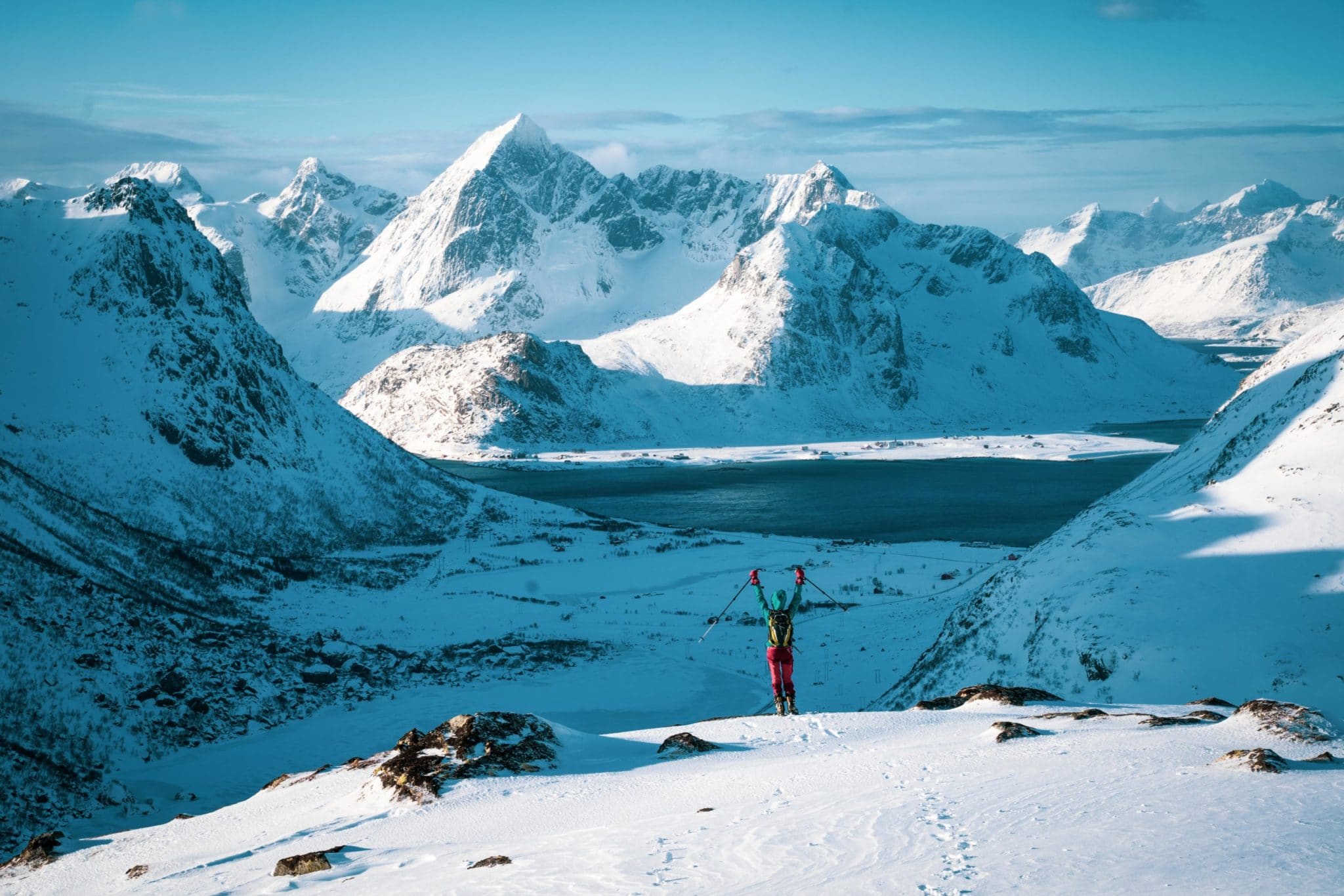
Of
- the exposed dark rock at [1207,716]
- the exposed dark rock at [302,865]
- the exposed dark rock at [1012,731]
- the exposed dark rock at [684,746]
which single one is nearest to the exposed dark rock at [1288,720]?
the exposed dark rock at [1207,716]

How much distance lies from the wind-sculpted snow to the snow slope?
135 feet

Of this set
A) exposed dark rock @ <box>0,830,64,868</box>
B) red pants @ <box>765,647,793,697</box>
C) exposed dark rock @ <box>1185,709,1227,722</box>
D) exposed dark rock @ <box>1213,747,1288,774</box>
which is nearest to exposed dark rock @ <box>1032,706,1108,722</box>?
exposed dark rock @ <box>1185,709,1227,722</box>

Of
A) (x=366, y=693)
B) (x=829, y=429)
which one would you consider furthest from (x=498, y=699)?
(x=829, y=429)

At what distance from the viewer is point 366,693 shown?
28.5m

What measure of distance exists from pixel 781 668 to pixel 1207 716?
646cm

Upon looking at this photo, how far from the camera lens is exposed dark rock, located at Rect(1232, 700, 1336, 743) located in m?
12.3

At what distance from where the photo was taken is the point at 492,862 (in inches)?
407

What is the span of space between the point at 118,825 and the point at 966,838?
1662 cm

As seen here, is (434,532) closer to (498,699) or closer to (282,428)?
(282,428)

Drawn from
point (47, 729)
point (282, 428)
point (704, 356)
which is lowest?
point (47, 729)

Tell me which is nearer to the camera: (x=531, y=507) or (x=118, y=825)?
(x=118, y=825)

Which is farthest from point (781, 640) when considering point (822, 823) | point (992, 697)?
point (822, 823)

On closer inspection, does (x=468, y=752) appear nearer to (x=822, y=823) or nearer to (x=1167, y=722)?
(x=822, y=823)

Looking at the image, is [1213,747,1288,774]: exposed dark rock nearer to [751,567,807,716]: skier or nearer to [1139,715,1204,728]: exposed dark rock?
[1139,715,1204,728]: exposed dark rock
